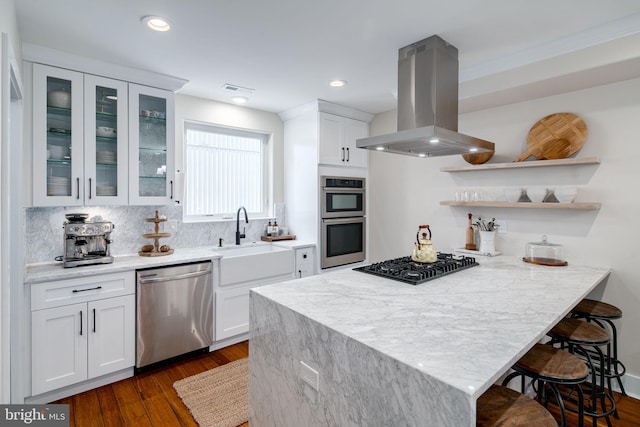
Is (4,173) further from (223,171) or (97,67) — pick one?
(223,171)

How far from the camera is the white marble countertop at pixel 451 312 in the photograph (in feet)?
3.22

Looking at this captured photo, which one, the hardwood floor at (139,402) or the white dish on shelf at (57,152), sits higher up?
the white dish on shelf at (57,152)

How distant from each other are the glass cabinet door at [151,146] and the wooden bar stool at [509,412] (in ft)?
9.28

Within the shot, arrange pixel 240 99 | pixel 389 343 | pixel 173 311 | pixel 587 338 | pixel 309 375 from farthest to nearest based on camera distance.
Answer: pixel 240 99
pixel 173 311
pixel 587 338
pixel 309 375
pixel 389 343

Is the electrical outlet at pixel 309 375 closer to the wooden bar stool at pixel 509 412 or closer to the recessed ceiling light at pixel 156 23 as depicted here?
the wooden bar stool at pixel 509 412

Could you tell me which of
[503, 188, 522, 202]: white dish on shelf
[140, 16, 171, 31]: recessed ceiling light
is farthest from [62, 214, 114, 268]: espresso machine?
[503, 188, 522, 202]: white dish on shelf

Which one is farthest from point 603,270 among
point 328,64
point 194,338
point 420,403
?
point 194,338

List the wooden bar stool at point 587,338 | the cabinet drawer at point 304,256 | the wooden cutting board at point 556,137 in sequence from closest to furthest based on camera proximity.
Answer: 1. the wooden bar stool at point 587,338
2. the wooden cutting board at point 556,137
3. the cabinet drawer at point 304,256

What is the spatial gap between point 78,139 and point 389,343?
274cm

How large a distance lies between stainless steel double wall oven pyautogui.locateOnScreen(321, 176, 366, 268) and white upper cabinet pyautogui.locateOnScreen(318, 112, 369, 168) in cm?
22

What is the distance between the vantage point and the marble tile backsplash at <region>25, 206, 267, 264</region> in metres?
2.57

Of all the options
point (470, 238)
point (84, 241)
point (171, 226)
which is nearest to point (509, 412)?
point (470, 238)

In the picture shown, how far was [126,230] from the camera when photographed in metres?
2.99

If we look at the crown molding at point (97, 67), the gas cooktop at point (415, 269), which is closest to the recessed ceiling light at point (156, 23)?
the crown molding at point (97, 67)
